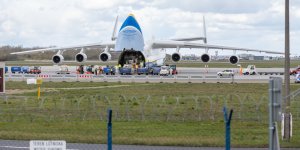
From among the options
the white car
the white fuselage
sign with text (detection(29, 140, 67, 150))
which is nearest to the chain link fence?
sign with text (detection(29, 140, 67, 150))

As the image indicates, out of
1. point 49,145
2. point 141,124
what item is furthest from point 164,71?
point 49,145

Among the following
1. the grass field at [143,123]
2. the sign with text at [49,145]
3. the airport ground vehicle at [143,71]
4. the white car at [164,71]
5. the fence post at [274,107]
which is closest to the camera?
the fence post at [274,107]

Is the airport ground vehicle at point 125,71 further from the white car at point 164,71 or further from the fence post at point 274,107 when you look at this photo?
the fence post at point 274,107

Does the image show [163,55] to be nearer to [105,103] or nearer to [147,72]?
[147,72]

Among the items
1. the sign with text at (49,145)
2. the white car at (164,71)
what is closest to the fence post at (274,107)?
the sign with text at (49,145)

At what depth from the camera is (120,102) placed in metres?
33.0

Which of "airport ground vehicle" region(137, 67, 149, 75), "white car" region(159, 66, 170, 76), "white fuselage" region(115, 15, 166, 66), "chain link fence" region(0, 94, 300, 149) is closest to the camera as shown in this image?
"chain link fence" region(0, 94, 300, 149)

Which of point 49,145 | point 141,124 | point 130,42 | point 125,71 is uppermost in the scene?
point 130,42

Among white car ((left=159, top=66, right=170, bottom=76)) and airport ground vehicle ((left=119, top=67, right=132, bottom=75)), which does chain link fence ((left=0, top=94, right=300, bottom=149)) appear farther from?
white car ((left=159, top=66, right=170, bottom=76))

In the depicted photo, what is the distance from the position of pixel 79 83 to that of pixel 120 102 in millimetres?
22118

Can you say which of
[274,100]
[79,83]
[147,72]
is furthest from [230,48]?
[274,100]

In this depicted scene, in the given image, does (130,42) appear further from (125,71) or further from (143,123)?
(143,123)

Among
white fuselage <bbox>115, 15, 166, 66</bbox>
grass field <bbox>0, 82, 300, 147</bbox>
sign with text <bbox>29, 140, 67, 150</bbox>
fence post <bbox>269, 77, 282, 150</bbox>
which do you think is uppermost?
white fuselage <bbox>115, 15, 166, 66</bbox>

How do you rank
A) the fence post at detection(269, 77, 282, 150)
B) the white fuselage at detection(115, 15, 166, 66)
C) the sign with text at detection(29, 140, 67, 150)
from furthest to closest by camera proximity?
the white fuselage at detection(115, 15, 166, 66)
the sign with text at detection(29, 140, 67, 150)
the fence post at detection(269, 77, 282, 150)
